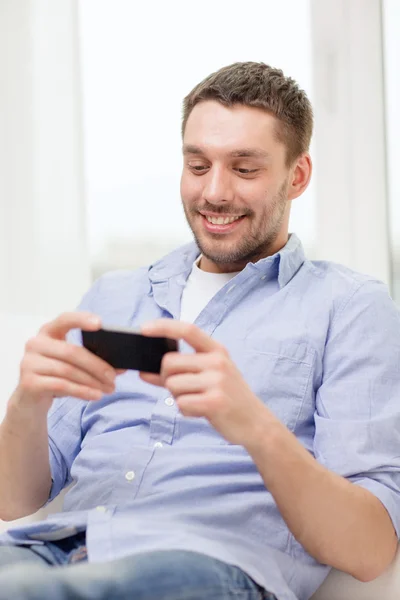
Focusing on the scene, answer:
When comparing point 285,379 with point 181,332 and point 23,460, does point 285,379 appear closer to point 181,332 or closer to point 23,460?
point 181,332

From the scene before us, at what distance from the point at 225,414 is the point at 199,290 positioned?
604 mm

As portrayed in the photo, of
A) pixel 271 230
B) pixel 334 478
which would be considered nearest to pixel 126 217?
pixel 271 230

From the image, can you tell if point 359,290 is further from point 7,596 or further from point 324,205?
point 324,205

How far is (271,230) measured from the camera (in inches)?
66.1

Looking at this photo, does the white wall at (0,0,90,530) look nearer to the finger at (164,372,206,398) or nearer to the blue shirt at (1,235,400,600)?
the blue shirt at (1,235,400,600)

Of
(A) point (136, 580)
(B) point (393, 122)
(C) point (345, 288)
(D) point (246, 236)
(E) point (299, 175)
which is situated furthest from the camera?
(B) point (393, 122)

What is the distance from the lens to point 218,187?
1611 millimetres

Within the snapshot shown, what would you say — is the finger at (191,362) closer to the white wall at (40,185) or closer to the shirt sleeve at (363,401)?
the shirt sleeve at (363,401)

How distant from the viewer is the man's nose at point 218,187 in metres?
1.61

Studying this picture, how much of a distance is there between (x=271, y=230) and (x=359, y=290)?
0.24 metres

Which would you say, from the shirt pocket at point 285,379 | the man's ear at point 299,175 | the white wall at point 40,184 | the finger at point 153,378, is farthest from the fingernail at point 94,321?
the white wall at point 40,184

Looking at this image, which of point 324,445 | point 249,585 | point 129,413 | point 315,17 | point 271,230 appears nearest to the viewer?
point 249,585

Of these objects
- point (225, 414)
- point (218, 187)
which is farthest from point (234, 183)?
point (225, 414)

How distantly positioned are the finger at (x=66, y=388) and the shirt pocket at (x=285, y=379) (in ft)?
1.11
